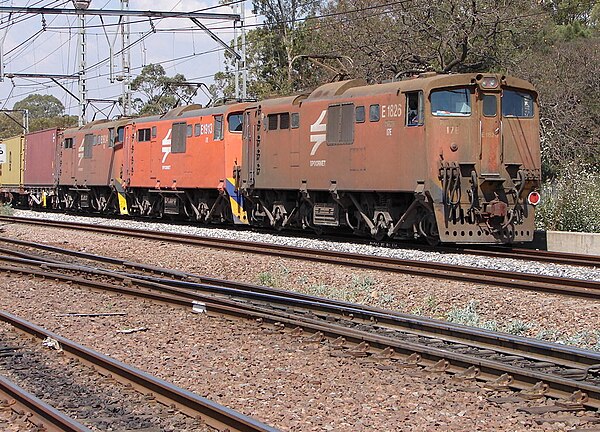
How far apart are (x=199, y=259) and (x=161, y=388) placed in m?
10.4

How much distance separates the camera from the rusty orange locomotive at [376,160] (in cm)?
1678

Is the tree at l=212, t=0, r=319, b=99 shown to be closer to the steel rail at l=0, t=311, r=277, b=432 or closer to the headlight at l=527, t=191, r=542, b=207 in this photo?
the headlight at l=527, t=191, r=542, b=207

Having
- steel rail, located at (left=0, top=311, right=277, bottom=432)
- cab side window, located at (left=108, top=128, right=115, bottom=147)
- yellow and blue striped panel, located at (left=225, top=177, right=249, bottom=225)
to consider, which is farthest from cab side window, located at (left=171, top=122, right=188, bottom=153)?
steel rail, located at (left=0, top=311, right=277, bottom=432)

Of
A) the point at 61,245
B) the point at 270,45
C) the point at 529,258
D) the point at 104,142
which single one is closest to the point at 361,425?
the point at 529,258

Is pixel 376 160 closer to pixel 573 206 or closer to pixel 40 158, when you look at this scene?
pixel 573 206

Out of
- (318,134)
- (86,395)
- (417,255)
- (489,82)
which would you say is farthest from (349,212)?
(86,395)

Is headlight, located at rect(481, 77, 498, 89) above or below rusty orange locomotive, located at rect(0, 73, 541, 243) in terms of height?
above

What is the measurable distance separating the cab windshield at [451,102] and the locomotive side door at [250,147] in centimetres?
692

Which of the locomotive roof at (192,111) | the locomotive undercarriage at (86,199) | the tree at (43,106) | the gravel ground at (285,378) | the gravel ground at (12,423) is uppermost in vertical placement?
the tree at (43,106)

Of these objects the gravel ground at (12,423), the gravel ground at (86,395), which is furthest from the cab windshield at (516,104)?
the gravel ground at (12,423)

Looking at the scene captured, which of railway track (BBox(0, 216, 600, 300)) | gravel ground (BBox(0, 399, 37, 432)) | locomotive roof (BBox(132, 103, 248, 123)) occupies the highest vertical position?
Result: locomotive roof (BBox(132, 103, 248, 123))

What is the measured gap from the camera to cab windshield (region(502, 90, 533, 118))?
17406 millimetres

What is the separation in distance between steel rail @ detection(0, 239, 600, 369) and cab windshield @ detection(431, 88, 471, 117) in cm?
593

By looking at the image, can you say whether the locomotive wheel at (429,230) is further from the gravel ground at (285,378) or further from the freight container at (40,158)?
the freight container at (40,158)
